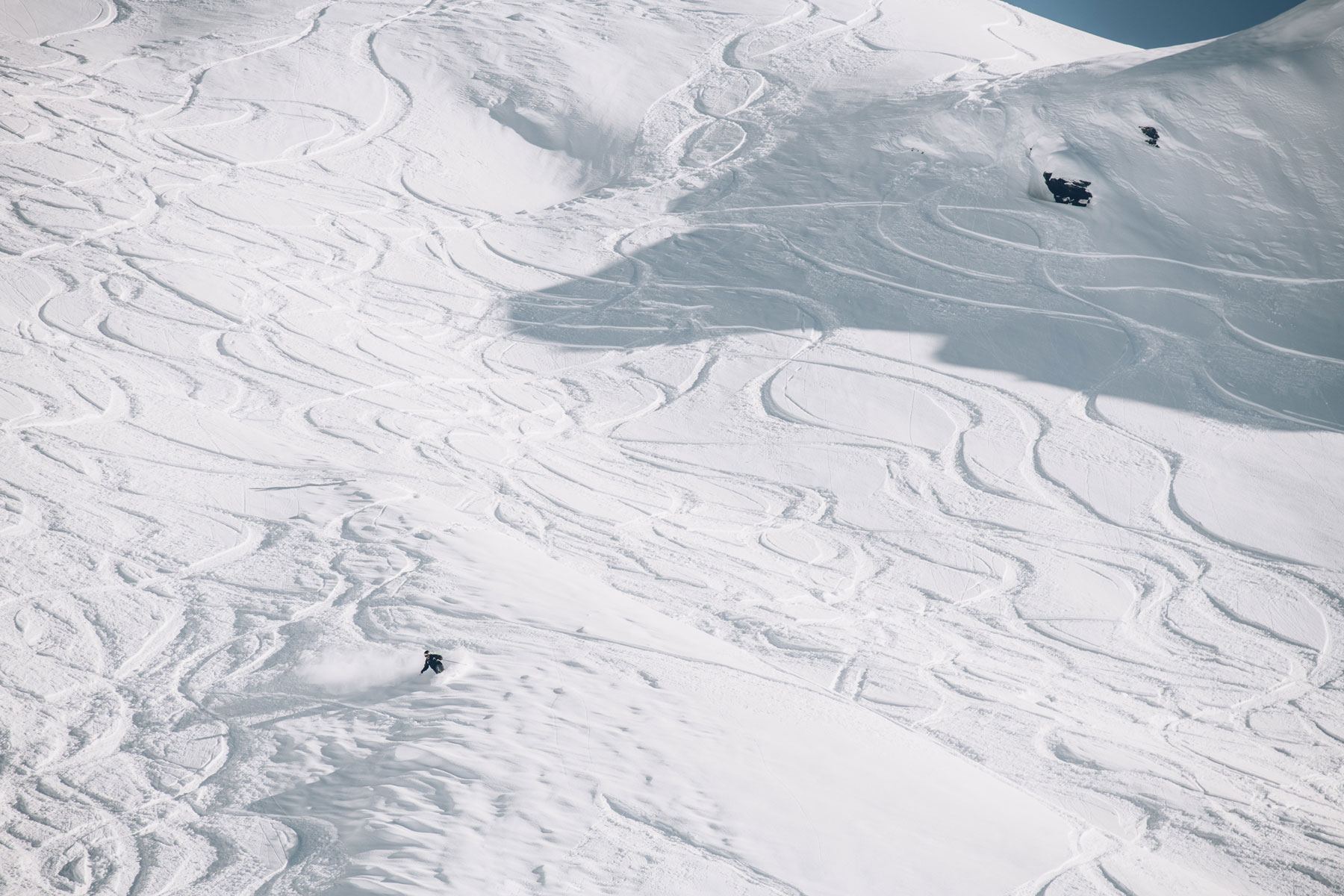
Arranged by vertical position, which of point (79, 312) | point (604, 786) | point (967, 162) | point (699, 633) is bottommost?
point (79, 312)

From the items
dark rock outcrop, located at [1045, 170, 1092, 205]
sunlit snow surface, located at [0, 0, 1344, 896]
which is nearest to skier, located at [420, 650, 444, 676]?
sunlit snow surface, located at [0, 0, 1344, 896]

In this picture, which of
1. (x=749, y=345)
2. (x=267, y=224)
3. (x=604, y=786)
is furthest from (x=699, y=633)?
(x=267, y=224)

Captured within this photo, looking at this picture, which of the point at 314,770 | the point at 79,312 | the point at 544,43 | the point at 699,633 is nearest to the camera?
the point at 314,770

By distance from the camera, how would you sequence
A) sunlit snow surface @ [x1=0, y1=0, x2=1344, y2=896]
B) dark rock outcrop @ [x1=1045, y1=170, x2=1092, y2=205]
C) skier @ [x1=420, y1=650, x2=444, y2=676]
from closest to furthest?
1. sunlit snow surface @ [x1=0, y1=0, x2=1344, y2=896]
2. skier @ [x1=420, y1=650, x2=444, y2=676]
3. dark rock outcrop @ [x1=1045, y1=170, x2=1092, y2=205]

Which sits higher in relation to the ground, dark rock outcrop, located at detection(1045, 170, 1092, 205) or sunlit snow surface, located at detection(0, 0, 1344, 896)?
dark rock outcrop, located at detection(1045, 170, 1092, 205)

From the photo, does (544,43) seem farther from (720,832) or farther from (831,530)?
(720,832)

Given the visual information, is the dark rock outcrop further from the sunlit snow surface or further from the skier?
the skier

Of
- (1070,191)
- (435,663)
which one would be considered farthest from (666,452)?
(1070,191)

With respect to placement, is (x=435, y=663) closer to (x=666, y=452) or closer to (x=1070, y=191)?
(x=666, y=452)

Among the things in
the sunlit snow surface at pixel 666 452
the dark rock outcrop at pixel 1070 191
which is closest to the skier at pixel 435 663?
the sunlit snow surface at pixel 666 452
